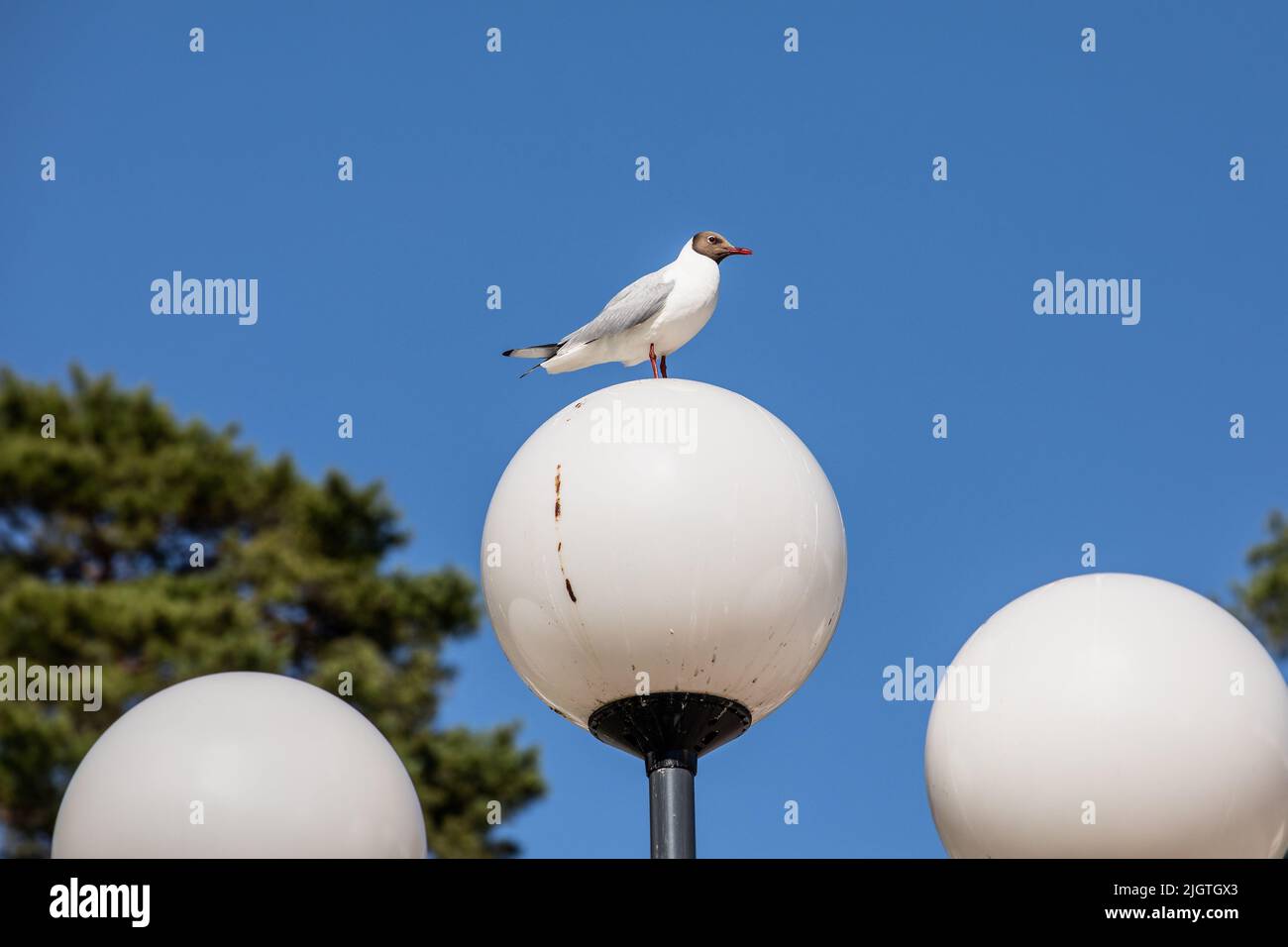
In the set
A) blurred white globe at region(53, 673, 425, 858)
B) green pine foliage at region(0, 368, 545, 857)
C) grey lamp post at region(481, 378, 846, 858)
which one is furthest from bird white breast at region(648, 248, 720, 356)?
green pine foliage at region(0, 368, 545, 857)

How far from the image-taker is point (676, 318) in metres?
7.75

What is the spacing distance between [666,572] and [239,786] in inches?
43.9

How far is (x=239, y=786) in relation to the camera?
4.77 meters

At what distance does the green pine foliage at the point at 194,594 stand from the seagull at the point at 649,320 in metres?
11.4

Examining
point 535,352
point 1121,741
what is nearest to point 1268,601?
point 535,352

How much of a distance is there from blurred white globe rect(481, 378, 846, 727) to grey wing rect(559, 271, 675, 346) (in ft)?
7.71

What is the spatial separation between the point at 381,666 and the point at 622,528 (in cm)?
1643

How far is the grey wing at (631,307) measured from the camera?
7734mm

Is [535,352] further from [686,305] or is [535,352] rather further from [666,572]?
[666,572]

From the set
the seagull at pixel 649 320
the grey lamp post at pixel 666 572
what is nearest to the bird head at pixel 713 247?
the seagull at pixel 649 320

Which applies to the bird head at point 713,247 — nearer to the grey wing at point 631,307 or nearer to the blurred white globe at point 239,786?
the grey wing at point 631,307
